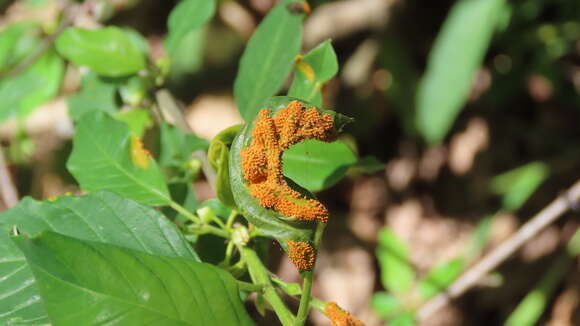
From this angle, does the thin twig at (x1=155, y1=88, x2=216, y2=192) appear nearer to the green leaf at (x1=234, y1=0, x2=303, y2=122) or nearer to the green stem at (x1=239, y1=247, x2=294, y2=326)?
the green leaf at (x1=234, y1=0, x2=303, y2=122)

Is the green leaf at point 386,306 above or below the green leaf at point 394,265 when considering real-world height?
below

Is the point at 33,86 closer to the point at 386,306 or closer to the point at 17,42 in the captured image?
the point at 17,42

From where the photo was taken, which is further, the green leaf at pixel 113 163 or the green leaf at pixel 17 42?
the green leaf at pixel 17 42

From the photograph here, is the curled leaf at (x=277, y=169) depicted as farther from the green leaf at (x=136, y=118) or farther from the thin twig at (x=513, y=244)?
the thin twig at (x=513, y=244)

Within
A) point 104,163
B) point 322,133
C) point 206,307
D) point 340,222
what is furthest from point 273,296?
point 340,222

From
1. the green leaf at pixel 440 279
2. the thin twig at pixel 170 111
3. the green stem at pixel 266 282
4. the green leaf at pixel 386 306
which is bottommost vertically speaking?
the green leaf at pixel 386 306

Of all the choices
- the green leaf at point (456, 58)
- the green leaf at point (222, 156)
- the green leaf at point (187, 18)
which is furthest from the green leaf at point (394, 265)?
the green leaf at point (222, 156)

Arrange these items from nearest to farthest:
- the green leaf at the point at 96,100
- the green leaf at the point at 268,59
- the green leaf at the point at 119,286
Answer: the green leaf at the point at 119,286 < the green leaf at the point at 268,59 < the green leaf at the point at 96,100

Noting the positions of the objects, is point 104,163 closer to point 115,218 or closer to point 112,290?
point 115,218

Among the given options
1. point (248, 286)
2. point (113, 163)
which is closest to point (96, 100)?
point (113, 163)
